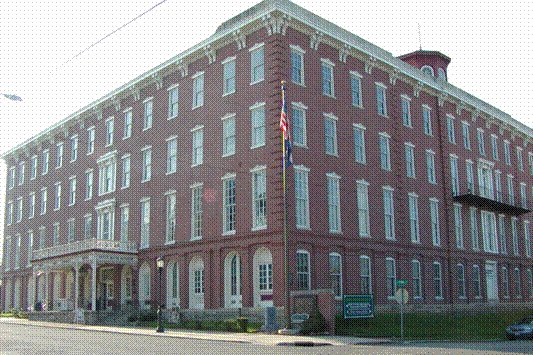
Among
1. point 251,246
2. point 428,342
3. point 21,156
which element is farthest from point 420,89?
point 21,156

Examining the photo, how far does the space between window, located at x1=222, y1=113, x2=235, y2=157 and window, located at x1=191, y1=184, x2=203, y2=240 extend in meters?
3.05

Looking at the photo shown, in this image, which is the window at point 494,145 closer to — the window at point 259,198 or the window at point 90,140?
the window at point 259,198

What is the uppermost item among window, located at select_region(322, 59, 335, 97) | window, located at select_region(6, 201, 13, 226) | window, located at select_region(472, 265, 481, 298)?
window, located at select_region(322, 59, 335, 97)

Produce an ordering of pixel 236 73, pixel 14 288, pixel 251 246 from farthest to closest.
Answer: pixel 14 288 < pixel 236 73 < pixel 251 246

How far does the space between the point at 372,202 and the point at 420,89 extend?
11958 mm

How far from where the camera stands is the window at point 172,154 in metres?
43.2

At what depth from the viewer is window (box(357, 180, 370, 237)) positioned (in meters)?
40.3

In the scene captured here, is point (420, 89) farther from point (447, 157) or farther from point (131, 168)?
point (131, 168)

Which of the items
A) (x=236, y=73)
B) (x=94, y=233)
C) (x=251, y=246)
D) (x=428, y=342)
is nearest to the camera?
(x=428, y=342)

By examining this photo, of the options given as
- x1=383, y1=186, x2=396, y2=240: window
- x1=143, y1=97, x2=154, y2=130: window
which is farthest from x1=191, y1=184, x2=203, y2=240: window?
x1=383, y1=186, x2=396, y2=240: window

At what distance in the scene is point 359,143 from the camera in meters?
41.8

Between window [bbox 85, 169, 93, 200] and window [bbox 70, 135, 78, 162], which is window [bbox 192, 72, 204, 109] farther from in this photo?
window [bbox 70, 135, 78, 162]

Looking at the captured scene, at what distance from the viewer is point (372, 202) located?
4153 cm

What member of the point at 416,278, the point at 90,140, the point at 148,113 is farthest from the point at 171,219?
the point at 416,278
